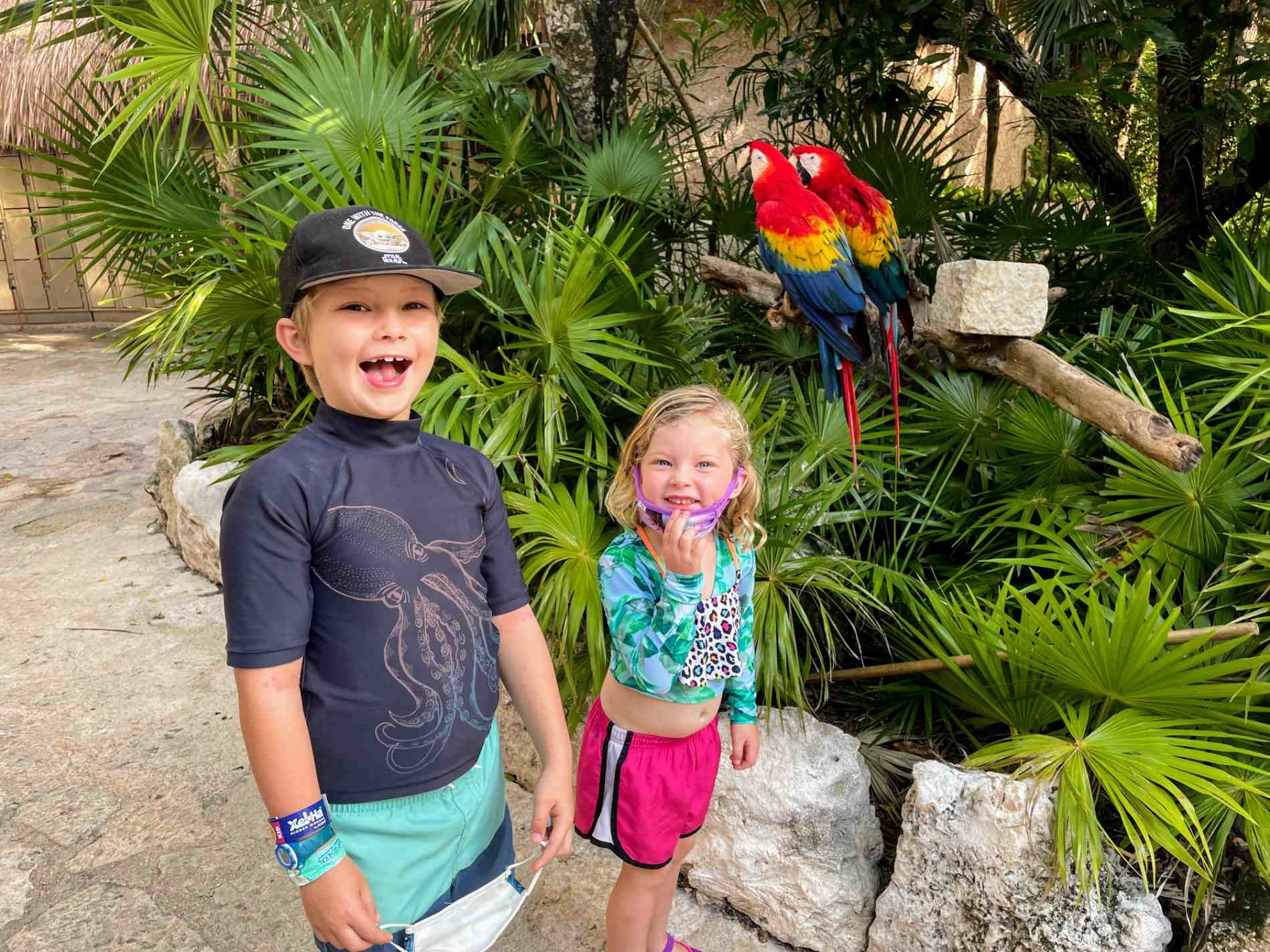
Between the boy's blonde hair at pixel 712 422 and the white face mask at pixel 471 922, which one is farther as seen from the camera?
the boy's blonde hair at pixel 712 422

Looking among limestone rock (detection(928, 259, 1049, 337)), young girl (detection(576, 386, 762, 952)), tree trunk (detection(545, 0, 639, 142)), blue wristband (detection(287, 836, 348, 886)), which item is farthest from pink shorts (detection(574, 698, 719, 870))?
tree trunk (detection(545, 0, 639, 142))

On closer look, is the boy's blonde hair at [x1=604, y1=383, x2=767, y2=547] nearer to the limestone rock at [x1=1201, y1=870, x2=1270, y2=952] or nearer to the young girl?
the young girl

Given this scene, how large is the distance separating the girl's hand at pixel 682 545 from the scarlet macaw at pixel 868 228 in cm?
110

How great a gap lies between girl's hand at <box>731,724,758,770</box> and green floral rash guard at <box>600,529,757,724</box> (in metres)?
0.02

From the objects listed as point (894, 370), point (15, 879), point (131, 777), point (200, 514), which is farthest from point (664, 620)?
point (200, 514)

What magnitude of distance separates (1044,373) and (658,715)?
4.26 ft

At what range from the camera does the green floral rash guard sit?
1.23 metres

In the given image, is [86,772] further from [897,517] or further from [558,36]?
[558,36]

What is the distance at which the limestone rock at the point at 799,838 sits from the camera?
1.77 metres

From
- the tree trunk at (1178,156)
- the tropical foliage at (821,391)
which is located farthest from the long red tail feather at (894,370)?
the tree trunk at (1178,156)

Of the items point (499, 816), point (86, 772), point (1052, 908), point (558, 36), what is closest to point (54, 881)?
point (86, 772)

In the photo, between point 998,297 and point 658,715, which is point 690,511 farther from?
point 998,297

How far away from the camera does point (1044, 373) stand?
204cm

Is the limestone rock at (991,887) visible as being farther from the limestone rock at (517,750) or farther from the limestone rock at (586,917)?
the limestone rock at (517,750)
